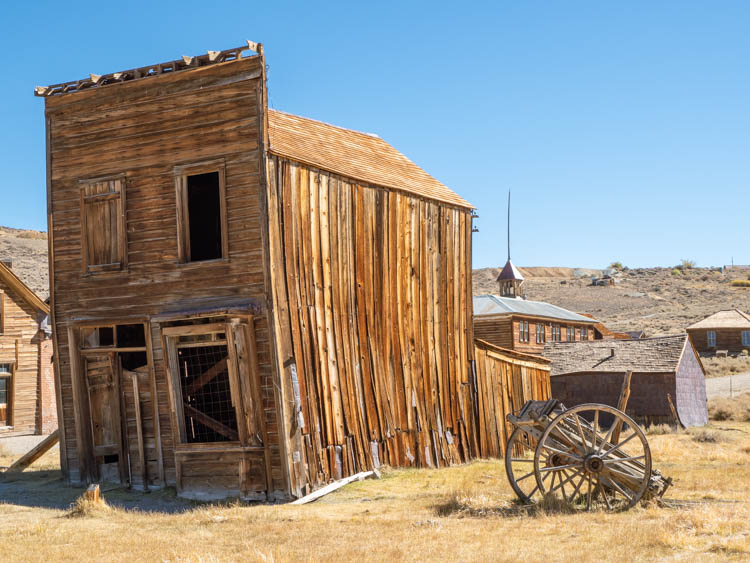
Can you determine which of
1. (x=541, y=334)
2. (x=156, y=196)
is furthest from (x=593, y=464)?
(x=541, y=334)

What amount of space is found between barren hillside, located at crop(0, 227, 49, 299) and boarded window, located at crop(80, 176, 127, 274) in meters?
38.2

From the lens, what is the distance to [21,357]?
27.1 metres

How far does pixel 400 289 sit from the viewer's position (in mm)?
18078

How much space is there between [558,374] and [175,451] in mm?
18700

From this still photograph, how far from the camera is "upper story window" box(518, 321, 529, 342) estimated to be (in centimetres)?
4238

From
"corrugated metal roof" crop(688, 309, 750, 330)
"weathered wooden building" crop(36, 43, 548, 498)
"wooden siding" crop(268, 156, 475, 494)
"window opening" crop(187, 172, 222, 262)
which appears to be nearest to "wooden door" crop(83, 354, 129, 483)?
"weathered wooden building" crop(36, 43, 548, 498)

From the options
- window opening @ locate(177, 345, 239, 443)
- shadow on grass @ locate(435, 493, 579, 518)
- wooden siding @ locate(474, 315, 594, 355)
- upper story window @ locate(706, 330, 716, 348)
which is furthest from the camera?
upper story window @ locate(706, 330, 716, 348)

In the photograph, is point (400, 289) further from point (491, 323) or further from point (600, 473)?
point (491, 323)

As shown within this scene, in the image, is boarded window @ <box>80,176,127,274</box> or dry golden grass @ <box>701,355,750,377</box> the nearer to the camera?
boarded window @ <box>80,176,127,274</box>

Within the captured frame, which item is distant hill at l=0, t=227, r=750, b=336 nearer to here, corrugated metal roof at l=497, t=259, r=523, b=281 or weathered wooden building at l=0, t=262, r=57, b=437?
corrugated metal roof at l=497, t=259, r=523, b=281

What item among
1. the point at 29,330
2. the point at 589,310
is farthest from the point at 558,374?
the point at 589,310

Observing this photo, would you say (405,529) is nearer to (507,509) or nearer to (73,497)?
(507,509)

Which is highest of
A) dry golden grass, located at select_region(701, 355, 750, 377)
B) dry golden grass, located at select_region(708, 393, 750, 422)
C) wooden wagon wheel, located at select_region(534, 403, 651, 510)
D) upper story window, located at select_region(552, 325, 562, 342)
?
wooden wagon wheel, located at select_region(534, 403, 651, 510)

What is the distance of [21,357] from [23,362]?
19 centimetres
